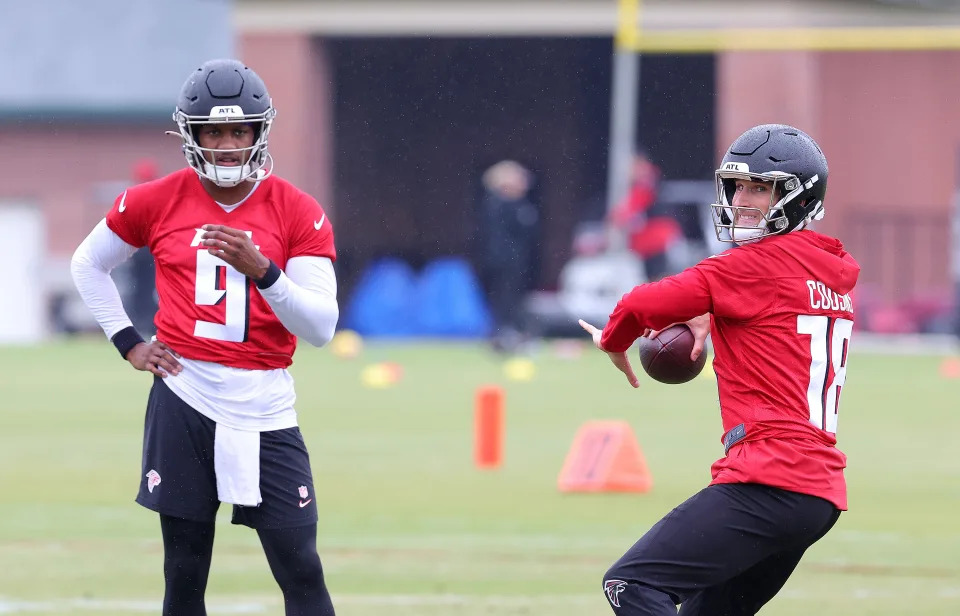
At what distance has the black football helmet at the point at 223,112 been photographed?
5273mm

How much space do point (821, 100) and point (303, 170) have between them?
995cm

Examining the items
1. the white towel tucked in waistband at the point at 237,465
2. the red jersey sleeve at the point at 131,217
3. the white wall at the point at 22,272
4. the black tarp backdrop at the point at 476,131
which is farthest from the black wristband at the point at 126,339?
the black tarp backdrop at the point at 476,131

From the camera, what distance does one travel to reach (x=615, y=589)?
4691 millimetres

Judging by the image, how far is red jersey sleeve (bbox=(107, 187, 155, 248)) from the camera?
17.9ft

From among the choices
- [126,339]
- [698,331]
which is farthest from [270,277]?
[698,331]

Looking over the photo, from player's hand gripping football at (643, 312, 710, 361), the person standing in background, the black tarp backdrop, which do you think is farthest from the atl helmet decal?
the black tarp backdrop

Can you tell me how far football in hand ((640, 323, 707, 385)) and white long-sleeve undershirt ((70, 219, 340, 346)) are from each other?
1.04 m

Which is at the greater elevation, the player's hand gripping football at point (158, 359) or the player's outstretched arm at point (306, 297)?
the player's outstretched arm at point (306, 297)

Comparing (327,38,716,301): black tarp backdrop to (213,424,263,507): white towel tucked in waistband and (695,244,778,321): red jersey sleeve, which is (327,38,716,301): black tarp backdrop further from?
(695,244,778,321): red jersey sleeve

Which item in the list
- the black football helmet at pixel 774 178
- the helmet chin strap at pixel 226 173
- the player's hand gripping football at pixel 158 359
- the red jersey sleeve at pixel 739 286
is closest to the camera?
the red jersey sleeve at pixel 739 286

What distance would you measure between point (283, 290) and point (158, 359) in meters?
0.58

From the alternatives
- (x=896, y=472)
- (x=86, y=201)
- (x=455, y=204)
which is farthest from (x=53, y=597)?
(x=455, y=204)

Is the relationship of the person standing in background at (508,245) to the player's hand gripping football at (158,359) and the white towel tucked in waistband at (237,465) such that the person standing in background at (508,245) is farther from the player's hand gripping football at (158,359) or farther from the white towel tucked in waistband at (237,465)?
the white towel tucked in waistband at (237,465)

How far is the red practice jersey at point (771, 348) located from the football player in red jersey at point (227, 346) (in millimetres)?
1199
